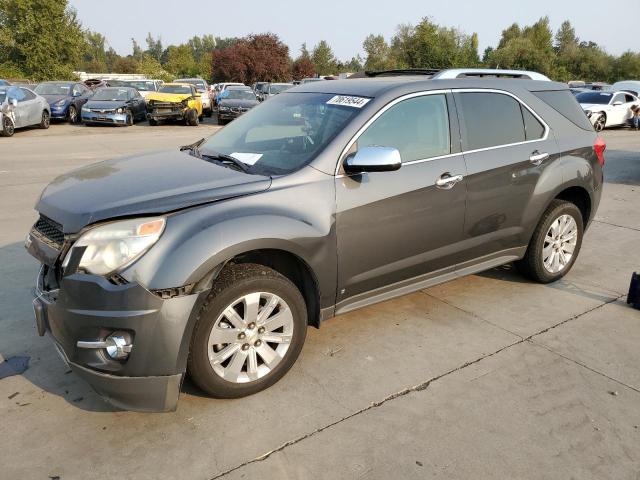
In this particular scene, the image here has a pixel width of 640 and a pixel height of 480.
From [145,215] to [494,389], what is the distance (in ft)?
7.39

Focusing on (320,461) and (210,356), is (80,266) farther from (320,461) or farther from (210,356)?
(320,461)

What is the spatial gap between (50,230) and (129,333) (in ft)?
2.83

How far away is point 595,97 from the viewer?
21.7 metres

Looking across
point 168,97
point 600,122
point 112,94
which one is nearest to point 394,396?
point 168,97

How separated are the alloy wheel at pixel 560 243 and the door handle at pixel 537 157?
603 mm

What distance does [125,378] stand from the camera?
2652 millimetres

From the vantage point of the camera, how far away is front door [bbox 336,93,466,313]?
3.36 m

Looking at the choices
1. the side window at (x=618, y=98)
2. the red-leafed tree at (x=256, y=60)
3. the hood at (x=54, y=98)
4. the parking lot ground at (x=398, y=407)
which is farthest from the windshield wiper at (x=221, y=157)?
the red-leafed tree at (x=256, y=60)

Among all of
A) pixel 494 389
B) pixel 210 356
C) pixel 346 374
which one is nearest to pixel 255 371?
pixel 210 356

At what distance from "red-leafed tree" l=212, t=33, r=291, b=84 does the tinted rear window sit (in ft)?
160

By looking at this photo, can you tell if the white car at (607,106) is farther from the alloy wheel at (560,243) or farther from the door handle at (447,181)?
the door handle at (447,181)

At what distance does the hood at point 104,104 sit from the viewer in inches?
749

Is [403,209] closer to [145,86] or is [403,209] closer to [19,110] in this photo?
[19,110]

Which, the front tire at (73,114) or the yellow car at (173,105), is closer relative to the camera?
the yellow car at (173,105)
